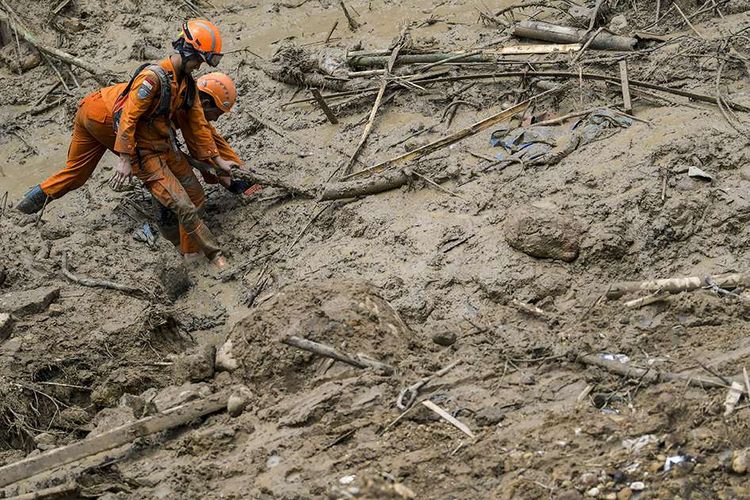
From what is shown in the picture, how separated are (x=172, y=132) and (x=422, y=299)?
9.33 ft

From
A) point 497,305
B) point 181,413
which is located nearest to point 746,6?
point 497,305

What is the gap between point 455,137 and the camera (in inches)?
295

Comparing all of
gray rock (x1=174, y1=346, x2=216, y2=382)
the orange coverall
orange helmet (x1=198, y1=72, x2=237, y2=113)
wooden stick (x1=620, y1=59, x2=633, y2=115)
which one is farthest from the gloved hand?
wooden stick (x1=620, y1=59, x2=633, y2=115)

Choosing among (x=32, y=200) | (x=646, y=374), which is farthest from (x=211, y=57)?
(x=646, y=374)

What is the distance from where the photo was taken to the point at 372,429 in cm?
444

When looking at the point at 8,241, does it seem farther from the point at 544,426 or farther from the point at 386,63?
the point at 544,426

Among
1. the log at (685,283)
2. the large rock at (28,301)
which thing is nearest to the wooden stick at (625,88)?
the log at (685,283)

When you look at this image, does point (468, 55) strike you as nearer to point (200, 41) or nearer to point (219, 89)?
point (219, 89)

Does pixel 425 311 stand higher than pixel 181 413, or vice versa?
pixel 181 413

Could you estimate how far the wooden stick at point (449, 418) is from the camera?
429cm

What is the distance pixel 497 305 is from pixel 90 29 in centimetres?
719

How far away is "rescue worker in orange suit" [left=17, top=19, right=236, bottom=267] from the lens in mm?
6973

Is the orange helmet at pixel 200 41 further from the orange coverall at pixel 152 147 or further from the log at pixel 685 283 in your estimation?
the log at pixel 685 283

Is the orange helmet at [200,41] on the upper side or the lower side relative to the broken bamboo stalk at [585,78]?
upper
